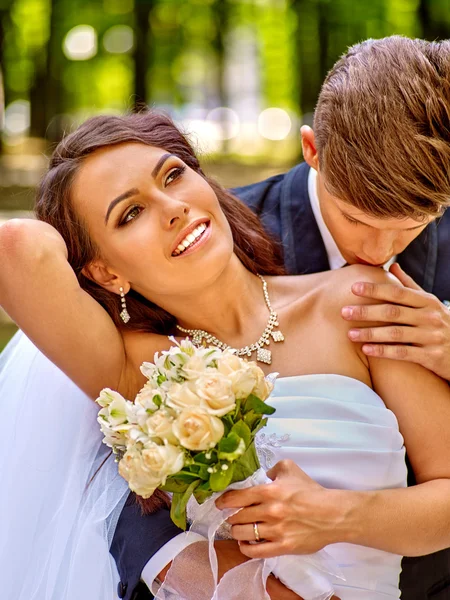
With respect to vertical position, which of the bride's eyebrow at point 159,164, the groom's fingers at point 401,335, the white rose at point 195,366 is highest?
the bride's eyebrow at point 159,164

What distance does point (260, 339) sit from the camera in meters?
3.25

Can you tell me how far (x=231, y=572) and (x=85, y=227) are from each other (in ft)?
4.50

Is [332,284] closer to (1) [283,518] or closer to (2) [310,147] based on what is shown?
(2) [310,147]

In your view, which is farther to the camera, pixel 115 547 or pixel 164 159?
pixel 164 159

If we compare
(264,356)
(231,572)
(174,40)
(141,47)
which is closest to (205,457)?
(231,572)

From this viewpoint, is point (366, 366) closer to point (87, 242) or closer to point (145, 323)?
point (145, 323)

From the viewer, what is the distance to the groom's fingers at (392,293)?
3.07 meters

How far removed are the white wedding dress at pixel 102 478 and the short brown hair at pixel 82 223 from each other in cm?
51

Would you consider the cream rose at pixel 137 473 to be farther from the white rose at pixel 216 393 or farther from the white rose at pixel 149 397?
the white rose at pixel 216 393

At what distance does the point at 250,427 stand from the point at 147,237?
2.94ft

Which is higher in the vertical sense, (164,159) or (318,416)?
(164,159)

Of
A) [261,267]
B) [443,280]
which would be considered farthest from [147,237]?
[443,280]

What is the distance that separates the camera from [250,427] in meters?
2.44

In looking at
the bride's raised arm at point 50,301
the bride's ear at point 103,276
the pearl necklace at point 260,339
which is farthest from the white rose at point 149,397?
the bride's ear at point 103,276
